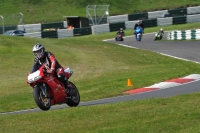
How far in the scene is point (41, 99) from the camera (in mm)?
12117

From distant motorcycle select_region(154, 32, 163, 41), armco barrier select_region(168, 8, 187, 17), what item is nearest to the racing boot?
distant motorcycle select_region(154, 32, 163, 41)

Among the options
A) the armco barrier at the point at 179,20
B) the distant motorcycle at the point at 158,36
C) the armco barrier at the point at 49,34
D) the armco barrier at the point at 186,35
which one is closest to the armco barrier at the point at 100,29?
the armco barrier at the point at 49,34

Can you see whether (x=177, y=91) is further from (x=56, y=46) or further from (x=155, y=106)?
(x=56, y=46)

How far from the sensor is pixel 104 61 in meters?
25.1

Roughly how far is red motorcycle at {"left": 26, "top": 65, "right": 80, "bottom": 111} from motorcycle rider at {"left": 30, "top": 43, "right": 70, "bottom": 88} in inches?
4.7

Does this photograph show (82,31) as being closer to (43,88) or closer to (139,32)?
(139,32)

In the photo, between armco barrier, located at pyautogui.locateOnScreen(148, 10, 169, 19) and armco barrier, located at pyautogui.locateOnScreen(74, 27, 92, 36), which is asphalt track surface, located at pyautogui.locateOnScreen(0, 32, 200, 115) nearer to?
armco barrier, located at pyautogui.locateOnScreen(74, 27, 92, 36)

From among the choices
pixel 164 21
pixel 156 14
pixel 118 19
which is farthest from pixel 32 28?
pixel 156 14

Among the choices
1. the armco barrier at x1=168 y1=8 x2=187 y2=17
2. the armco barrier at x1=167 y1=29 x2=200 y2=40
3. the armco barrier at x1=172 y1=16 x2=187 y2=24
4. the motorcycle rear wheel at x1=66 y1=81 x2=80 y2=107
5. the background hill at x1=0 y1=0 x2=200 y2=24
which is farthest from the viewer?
→ the background hill at x1=0 y1=0 x2=200 y2=24

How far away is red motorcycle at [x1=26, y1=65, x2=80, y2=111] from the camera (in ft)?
39.3

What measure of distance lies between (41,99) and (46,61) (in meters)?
0.87

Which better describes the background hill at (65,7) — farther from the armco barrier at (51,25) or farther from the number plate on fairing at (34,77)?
the number plate on fairing at (34,77)

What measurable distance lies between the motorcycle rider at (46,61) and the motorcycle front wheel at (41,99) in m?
0.49

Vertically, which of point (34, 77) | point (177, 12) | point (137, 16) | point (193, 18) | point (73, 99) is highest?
point (34, 77)
